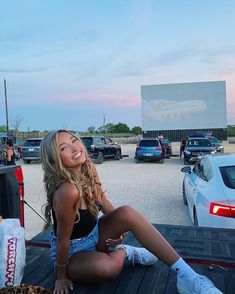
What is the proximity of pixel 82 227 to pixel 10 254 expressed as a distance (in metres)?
0.58

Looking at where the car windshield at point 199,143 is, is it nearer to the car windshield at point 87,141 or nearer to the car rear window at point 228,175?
the car windshield at point 87,141

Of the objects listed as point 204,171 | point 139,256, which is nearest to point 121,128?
point 204,171

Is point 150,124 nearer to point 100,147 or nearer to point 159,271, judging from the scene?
point 100,147

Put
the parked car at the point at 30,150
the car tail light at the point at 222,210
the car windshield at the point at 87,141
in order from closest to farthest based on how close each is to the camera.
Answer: the car tail light at the point at 222,210 < the car windshield at the point at 87,141 < the parked car at the point at 30,150

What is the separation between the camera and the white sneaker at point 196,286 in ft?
8.57

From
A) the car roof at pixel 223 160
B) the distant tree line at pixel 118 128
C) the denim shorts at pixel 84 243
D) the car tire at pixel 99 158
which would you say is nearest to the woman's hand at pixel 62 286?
the denim shorts at pixel 84 243

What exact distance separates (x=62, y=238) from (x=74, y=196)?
0.33 m

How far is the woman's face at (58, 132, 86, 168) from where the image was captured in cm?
294

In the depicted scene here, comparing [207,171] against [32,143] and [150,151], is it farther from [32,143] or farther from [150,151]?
[32,143]

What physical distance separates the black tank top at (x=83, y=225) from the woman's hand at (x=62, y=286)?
330 millimetres

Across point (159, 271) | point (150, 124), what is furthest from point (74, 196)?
point (150, 124)

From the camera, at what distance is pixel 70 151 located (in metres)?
2.96

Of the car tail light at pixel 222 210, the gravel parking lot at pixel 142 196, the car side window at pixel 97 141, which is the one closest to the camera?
the car tail light at pixel 222 210

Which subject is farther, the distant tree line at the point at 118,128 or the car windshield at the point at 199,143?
the distant tree line at the point at 118,128
